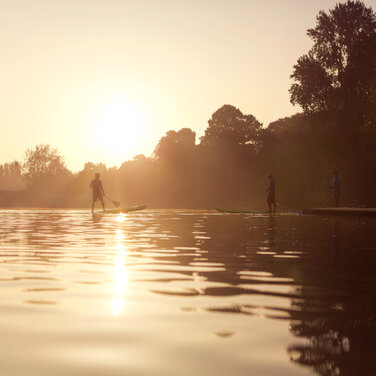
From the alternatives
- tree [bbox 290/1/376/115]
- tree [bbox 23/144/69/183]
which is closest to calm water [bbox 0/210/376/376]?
tree [bbox 290/1/376/115]

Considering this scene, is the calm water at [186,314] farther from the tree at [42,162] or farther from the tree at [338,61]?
the tree at [42,162]

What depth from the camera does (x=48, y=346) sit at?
4.06m

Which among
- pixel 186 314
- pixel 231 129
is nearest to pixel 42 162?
pixel 231 129

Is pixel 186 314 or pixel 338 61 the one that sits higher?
pixel 338 61

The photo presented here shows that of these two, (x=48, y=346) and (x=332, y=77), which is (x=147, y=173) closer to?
(x=332, y=77)

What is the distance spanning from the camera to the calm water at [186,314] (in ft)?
12.1

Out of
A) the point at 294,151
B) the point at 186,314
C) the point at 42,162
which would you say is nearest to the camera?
the point at 186,314

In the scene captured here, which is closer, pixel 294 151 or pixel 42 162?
pixel 294 151

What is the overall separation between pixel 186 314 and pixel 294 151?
6048cm

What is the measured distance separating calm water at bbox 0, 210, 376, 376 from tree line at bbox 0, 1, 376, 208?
3503 centimetres

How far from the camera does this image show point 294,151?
64.7 m

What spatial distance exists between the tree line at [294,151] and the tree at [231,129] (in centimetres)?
12

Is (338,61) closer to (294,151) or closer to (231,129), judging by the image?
(294,151)

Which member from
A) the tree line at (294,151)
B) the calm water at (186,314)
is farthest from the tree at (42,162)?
the calm water at (186,314)
